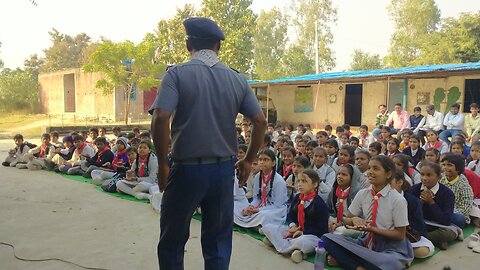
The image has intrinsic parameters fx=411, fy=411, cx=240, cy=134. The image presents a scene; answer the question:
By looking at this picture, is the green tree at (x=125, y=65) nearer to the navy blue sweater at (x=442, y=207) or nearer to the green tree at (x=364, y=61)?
the navy blue sweater at (x=442, y=207)

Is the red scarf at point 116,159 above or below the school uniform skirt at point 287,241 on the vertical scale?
above

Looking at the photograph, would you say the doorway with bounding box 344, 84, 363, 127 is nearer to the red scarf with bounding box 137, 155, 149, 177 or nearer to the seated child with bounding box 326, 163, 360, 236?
the red scarf with bounding box 137, 155, 149, 177

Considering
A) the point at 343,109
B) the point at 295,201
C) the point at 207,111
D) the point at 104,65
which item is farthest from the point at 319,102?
the point at 207,111

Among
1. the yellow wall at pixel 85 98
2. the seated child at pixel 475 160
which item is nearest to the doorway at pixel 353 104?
the seated child at pixel 475 160

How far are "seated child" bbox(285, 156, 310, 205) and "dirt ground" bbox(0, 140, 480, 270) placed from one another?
908mm

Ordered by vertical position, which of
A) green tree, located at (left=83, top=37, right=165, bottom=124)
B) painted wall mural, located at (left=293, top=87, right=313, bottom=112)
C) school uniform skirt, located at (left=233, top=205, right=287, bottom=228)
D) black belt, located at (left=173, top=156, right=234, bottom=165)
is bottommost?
school uniform skirt, located at (left=233, top=205, right=287, bottom=228)

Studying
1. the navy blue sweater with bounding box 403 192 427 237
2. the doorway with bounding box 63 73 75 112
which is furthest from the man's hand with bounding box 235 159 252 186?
the doorway with bounding box 63 73 75 112

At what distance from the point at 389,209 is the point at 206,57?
1.75m

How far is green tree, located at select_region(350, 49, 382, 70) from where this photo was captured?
32550 mm

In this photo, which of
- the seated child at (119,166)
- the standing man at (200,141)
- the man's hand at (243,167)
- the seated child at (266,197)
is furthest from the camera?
the seated child at (119,166)

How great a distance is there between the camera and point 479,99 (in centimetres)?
1158

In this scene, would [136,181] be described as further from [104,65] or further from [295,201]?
[104,65]

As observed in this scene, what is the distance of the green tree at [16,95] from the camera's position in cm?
2938

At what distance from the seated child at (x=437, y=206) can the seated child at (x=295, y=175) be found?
3.77 ft
